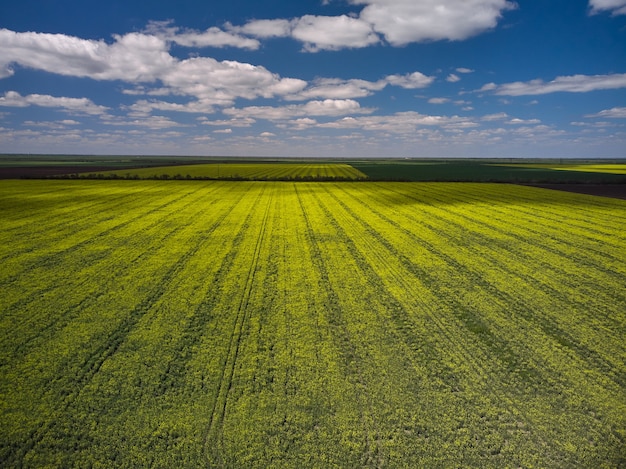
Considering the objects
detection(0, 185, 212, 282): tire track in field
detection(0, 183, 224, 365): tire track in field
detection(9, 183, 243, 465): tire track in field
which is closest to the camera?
detection(9, 183, 243, 465): tire track in field

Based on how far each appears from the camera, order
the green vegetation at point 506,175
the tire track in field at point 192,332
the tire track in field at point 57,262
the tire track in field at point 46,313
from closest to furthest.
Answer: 1. the tire track in field at point 192,332
2. the tire track in field at point 46,313
3. the tire track in field at point 57,262
4. the green vegetation at point 506,175

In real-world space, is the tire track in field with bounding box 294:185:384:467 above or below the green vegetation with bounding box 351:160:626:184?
below

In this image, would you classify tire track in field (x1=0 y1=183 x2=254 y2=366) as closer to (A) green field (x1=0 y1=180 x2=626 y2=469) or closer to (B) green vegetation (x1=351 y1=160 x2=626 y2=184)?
(A) green field (x1=0 y1=180 x2=626 y2=469)

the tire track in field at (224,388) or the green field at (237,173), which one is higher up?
the green field at (237,173)

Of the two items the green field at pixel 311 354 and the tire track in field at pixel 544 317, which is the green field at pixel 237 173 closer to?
the tire track in field at pixel 544 317

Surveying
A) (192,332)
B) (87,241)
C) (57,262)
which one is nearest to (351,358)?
(192,332)

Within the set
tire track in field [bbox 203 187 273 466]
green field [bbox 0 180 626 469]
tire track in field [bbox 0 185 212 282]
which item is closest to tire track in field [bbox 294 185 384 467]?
green field [bbox 0 180 626 469]

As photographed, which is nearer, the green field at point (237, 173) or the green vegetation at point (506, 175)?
the green vegetation at point (506, 175)

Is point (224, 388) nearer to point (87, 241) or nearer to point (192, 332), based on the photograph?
point (192, 332)

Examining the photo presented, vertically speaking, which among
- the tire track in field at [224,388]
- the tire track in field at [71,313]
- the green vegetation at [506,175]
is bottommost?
the tire track in field at [224,388]

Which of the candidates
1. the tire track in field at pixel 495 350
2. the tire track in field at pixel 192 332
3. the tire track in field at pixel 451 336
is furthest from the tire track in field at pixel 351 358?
the tire track in field at pixel 192 332
